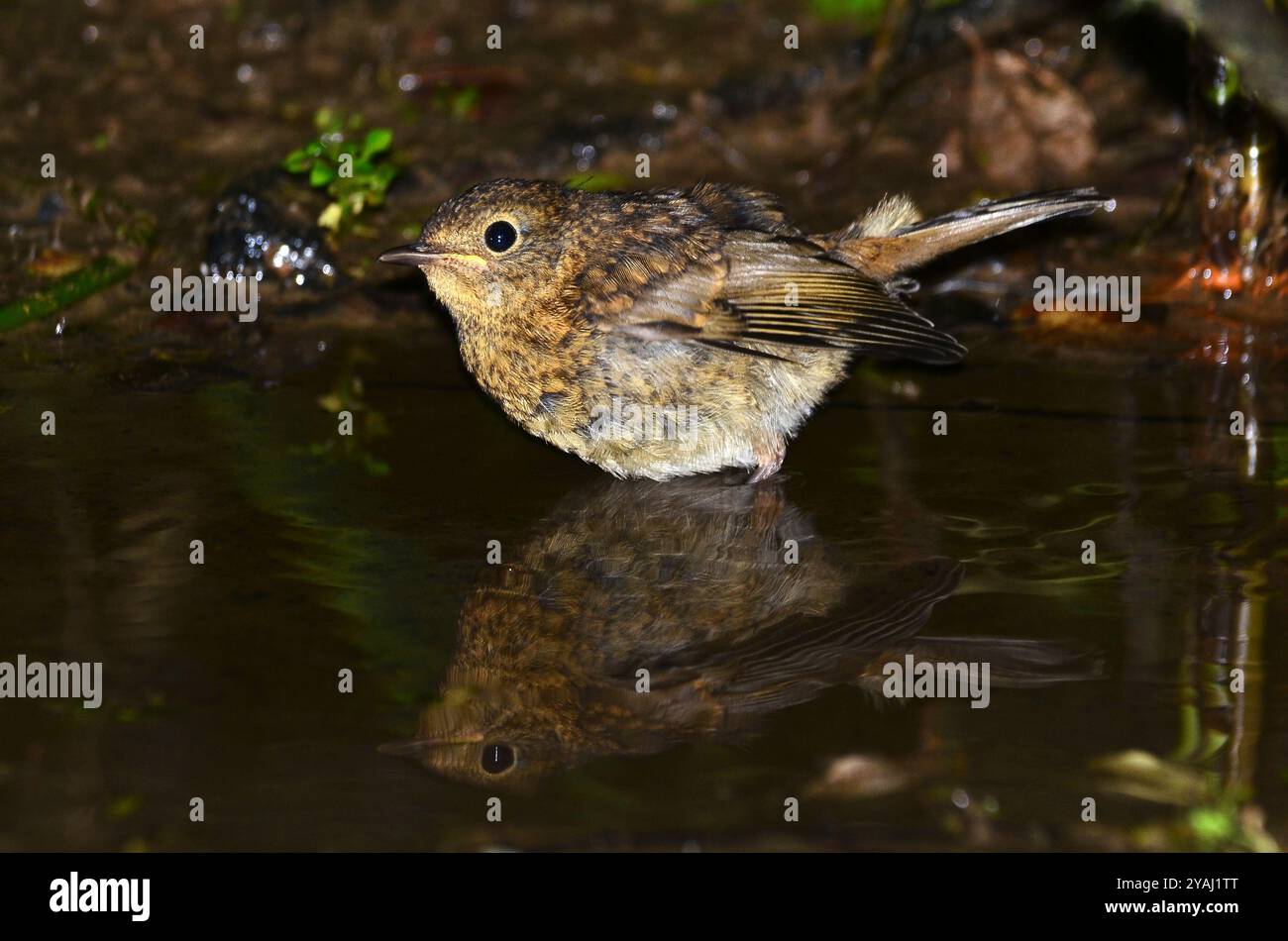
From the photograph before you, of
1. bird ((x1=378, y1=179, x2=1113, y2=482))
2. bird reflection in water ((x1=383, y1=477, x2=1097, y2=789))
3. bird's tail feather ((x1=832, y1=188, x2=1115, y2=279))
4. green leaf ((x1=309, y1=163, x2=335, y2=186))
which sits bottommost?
bird reflection in water ((x1=383, y1=477, x2=1097, y2=789))

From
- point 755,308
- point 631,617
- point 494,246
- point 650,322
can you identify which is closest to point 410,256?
point 494,246

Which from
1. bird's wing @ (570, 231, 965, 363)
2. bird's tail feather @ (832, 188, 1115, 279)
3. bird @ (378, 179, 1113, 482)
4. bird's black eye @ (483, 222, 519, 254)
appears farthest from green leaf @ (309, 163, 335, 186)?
bird's tail feather @ (832, 188, 1115, 279)

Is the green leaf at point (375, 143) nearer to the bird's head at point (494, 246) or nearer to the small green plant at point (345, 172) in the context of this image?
the small green plant at point (345, 172)

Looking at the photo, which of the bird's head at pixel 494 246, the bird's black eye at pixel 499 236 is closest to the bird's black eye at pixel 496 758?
the bird's head at pixel 494 246

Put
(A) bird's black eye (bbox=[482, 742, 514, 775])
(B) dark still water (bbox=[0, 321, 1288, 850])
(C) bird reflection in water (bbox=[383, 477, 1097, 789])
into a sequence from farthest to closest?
(C) bird reflection in water (bbox=[383, 477, 1097, 789]) → (A) bird's black eye (bbox=[482, 742, 514, 775]) → (B) dark still water (bbox=[0, 321, 1288, 850])

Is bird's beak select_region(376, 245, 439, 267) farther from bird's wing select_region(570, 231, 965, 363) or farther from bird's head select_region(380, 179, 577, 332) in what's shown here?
bird's wing select_region(570, 231, 965, 363)

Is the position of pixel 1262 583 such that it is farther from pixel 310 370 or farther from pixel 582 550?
pixel 310 370

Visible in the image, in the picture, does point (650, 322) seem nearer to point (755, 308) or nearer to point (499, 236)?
point (755, 308)
